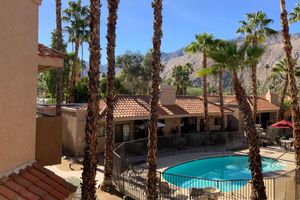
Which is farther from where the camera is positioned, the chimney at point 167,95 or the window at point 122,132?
the chimney at point 167,95

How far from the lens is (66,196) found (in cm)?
718

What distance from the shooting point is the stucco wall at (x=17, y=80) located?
6277 millimetres

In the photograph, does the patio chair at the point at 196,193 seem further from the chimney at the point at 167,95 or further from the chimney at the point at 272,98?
the chimney at the point at 272,98

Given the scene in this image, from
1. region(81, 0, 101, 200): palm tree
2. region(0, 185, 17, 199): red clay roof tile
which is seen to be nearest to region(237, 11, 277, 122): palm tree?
region(81, 0, 101, 200): palm tree

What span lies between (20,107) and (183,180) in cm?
1561

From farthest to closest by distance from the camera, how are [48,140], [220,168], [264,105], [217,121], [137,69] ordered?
1. [137,69]
2. [264,105]
3. [217,121]
4. [220,168]
5. [48,140]

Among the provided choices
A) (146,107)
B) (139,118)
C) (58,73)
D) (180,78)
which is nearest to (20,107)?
(58,73)

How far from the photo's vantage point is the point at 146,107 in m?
30.6

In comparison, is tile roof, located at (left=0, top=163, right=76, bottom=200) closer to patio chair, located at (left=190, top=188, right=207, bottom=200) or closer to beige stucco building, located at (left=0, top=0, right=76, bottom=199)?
beige stucco building, located at (left=0, top=0, right=76, bottom=199)

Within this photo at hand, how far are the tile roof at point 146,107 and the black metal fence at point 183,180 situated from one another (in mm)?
2594

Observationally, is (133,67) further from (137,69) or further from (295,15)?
(295,15)

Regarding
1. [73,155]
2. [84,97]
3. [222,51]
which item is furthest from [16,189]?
[84,97]

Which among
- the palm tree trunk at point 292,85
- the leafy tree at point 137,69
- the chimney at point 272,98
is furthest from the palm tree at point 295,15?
the leafy tree at point 137,69

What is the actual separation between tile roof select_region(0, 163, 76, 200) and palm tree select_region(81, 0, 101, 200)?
3.47 m
